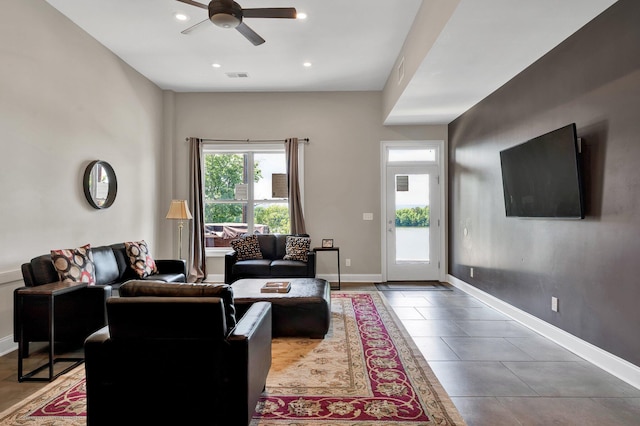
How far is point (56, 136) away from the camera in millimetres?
3877

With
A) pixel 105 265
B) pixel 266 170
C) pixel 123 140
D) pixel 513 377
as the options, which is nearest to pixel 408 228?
pixel 266 170

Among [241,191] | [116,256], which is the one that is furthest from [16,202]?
[241,191]

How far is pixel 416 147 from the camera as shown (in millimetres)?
6430

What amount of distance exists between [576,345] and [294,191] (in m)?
4.38

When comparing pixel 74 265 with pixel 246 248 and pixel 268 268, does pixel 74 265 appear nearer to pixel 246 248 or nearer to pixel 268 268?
pixel 268 268

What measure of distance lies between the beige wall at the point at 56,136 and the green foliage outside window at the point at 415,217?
4.38 meters

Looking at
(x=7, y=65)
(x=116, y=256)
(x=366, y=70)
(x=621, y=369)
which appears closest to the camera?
(x=621, y=369)

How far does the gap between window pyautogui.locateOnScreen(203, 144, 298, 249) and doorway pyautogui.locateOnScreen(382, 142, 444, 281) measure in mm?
1864

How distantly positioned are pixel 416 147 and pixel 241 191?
10.6ft

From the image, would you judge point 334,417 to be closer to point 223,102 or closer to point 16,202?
point 16,202

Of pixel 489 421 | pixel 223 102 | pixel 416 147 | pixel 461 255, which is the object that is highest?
pixel 223 102

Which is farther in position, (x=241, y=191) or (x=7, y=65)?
(x=241, y=191)

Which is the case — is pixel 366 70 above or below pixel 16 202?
above

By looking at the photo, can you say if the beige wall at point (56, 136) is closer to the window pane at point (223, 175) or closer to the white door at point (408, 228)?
the window pane at point (223, 175)
